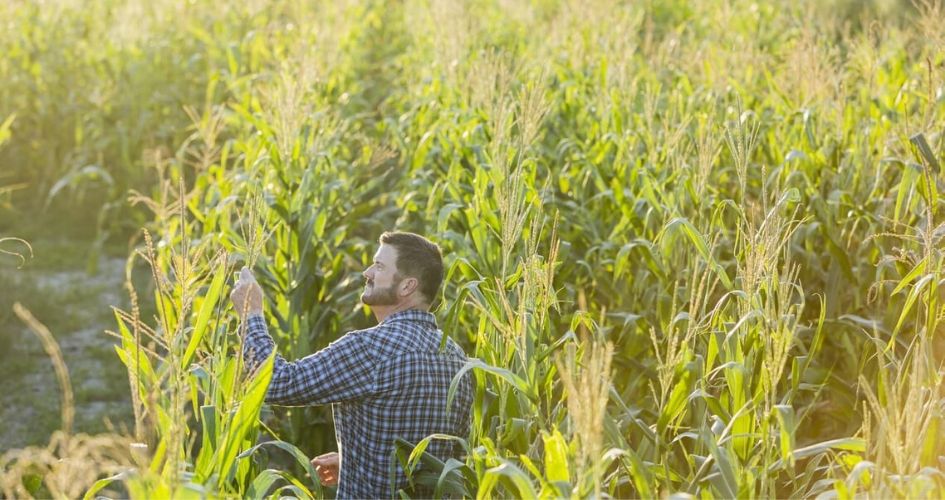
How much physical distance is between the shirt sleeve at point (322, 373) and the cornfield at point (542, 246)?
0.15 m

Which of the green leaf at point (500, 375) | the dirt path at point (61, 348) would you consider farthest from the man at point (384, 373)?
the dirt path at point (61, 348)

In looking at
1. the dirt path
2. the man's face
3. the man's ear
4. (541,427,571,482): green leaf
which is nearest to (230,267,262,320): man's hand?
the man's face

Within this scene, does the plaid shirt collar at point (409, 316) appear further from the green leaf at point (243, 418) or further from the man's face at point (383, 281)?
the green leaf at point (243, 418)

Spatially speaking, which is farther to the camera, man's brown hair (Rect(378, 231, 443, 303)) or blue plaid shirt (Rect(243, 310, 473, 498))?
man's brown hair (Rect(378, 231, 443, 303))

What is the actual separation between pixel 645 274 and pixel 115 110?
6.22m

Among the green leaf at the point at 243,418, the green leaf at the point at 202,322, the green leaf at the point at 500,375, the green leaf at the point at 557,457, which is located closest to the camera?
the green leaf at the point at 557,457

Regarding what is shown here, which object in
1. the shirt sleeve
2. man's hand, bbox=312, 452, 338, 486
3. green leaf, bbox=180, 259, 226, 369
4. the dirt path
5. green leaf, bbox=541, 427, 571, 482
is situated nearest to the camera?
green leaf, bbox=541, 427, 571, 482

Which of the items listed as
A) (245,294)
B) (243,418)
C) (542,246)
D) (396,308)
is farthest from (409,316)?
(542,246)

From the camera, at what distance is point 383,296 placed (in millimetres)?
3910

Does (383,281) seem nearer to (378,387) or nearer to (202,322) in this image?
(378,387)

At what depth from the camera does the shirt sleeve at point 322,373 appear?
3.68 m

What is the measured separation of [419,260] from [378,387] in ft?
1.47

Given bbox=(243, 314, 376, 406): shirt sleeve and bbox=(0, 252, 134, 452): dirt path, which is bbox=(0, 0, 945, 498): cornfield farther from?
bbox=(0, 252, 134, 452): dirt path

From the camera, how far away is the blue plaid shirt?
12.1ft
